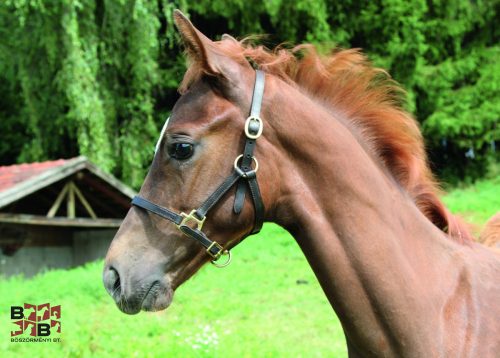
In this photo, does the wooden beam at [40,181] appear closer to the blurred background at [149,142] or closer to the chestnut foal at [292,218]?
the blurred background at [149,142]

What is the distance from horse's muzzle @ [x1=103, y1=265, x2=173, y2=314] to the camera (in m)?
1.96

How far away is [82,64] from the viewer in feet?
33.7

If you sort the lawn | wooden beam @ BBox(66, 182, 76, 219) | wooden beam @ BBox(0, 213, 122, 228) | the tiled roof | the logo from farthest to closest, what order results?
wooden beam @ BBox(66, 182, 76, 219), the tiled roof, wooden beam @ BBox(0, 213, 122, 228), the logo, the lawn

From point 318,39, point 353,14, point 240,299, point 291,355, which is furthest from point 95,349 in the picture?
point 353,14

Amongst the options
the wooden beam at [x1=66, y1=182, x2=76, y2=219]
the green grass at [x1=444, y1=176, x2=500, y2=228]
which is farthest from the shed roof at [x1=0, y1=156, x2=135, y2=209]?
the green grass at [x1=444, y1=176, x2=500, y2=228]

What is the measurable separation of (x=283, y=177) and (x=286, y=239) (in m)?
7.87

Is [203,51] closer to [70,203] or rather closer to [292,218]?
[292,218]

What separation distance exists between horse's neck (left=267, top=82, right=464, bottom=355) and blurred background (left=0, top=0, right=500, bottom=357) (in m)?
0.68

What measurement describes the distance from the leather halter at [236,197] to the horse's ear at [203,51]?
19 cm

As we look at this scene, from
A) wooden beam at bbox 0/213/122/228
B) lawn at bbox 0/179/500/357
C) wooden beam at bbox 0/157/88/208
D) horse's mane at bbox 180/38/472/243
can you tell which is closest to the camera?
horse's mane at bbox 180/38/472/243

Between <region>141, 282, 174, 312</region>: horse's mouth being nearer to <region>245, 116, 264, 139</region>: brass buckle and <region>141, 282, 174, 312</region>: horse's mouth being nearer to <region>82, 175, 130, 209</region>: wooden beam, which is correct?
Result: <region>245, 116, 264, 139</region>: brass buckle

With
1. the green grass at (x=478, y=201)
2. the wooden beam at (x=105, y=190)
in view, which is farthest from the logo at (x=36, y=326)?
the green grass at (x=478, y=201)

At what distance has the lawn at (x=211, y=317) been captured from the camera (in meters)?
5.06

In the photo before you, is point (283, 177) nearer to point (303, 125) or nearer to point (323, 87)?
point (303, 125)
